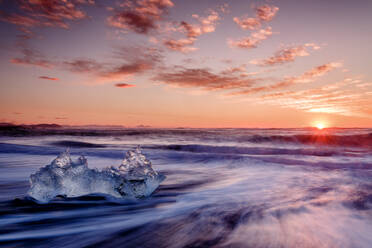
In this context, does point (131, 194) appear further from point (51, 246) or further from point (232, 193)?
point (232, 193)

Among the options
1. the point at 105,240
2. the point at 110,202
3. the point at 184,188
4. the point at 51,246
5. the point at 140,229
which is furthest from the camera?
the point at 184,188

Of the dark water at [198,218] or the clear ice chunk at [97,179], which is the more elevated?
the clear ice chunk at [97,179]

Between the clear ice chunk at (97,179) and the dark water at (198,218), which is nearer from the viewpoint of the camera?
the dark water at (198,218)

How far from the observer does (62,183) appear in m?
2.71

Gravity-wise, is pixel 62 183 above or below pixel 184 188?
above

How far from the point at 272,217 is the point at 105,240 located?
5.18ft

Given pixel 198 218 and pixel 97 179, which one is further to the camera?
pixel 97 179

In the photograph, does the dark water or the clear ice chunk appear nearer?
the dark water

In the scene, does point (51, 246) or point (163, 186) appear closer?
point (51, 246)

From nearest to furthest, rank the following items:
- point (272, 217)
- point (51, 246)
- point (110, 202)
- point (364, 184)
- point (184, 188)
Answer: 1. point (51, 246)
2. point (272, 217)
3. point (110, 202)
4. point (184, 188)
5. point (364, 184)

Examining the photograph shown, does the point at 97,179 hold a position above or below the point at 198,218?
above

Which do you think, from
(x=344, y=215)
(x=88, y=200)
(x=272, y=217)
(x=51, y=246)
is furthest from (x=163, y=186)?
(x=344, y=215)

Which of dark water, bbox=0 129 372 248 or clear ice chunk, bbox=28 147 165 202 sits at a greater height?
clear ice chunk, bbox=28 147 165 202

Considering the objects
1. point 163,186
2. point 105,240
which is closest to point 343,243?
point 105,240
